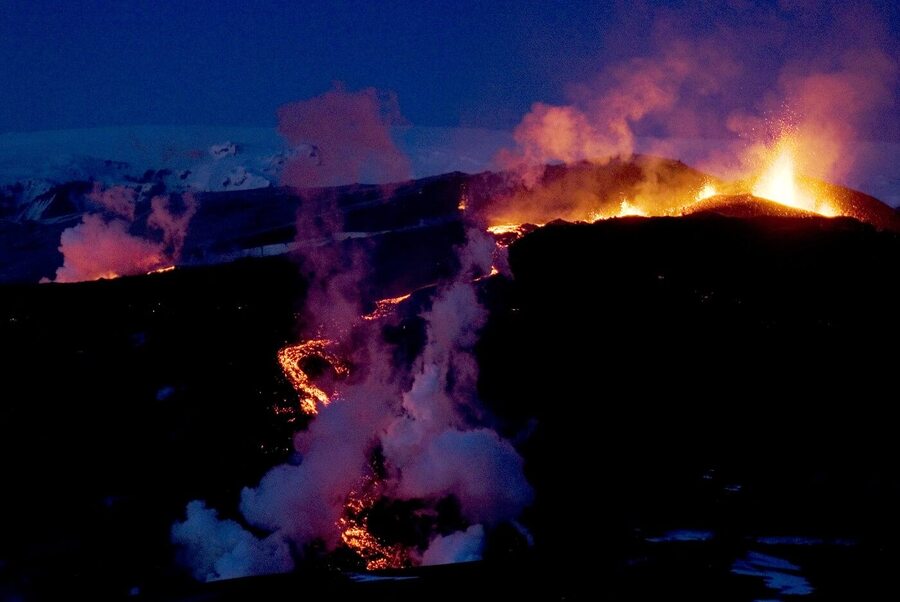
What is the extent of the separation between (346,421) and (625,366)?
237 inches

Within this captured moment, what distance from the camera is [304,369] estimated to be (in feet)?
52.4

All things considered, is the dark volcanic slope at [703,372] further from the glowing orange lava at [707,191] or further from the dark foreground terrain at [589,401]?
the glowing orange lava at [707,191]

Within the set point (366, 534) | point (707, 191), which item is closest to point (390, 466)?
point (366, 534)

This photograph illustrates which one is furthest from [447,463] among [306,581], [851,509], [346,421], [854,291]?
[854,291]

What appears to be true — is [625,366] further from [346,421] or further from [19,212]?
[19,212]

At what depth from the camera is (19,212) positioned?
66.8 metres

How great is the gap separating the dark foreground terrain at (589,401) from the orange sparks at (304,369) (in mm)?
419

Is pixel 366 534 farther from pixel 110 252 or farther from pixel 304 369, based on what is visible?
pixel 110 252

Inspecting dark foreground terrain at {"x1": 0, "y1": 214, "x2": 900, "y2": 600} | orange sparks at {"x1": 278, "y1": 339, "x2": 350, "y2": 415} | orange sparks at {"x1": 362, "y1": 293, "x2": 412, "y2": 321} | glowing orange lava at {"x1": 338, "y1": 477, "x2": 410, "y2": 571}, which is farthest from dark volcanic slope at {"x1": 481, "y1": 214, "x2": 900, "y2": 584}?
orange sparks at {"x1": 278, "y1": 339, "x2": 350, "y2": 415}

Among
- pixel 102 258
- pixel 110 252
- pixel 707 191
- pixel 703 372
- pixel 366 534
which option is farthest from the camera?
pixel 707 191

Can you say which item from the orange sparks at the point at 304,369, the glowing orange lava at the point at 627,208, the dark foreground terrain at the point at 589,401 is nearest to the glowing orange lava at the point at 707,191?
the glowing orange lava at the point at 627,208

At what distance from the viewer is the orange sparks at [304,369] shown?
15047 mm

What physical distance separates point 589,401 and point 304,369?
6.52 meters

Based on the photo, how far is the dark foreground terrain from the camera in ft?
32.3
